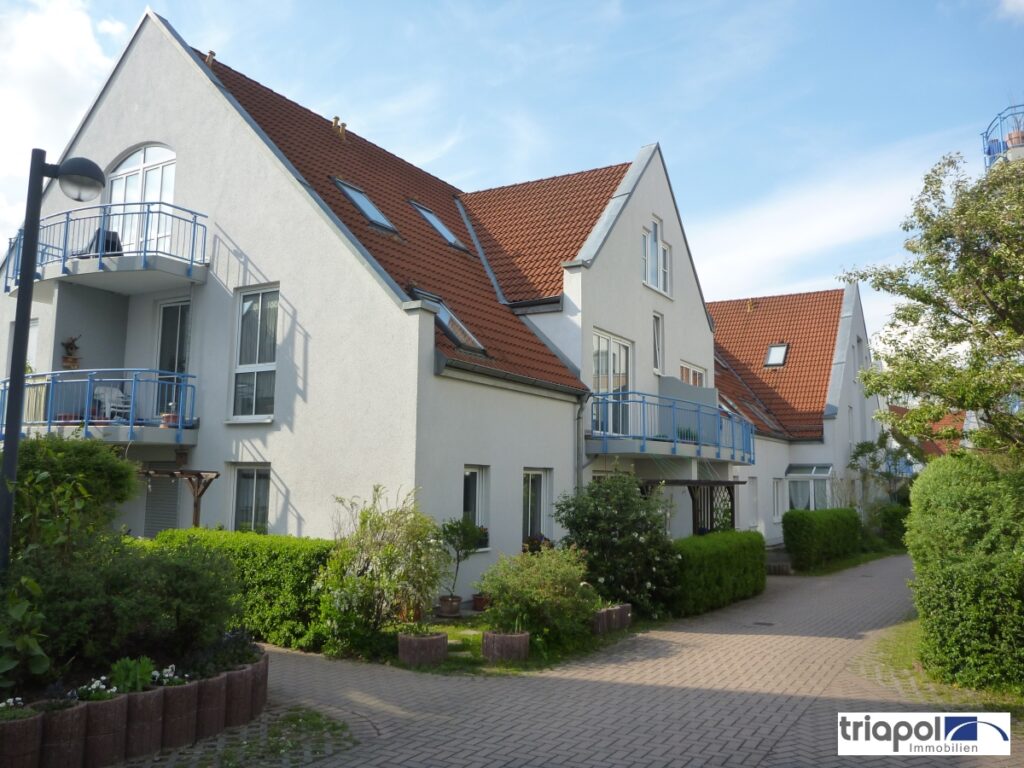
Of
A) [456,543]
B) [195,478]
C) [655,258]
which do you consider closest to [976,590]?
[456,543]

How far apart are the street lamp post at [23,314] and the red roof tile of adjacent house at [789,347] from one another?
25637 millimetres

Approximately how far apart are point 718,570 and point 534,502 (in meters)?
3.43

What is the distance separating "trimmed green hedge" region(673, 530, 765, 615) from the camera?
13.5 metres

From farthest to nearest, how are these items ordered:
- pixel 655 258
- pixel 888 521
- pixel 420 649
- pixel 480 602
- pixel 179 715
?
pixel 888 521 < pixel 655 258 < pixel 480 602 < pixel 420 649 < pixel 179 715

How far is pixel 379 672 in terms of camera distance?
926 cm

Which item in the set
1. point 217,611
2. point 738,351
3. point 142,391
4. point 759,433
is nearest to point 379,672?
point 217,611

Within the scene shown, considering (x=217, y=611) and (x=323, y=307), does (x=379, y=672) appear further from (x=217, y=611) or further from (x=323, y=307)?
(x=323, y=307)

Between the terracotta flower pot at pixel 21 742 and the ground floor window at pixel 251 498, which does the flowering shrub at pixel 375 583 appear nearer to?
the ground floor window at pixel 251 498

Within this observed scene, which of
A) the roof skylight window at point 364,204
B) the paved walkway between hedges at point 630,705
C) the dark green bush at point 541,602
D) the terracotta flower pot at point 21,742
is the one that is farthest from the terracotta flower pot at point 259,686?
the roof skylight window at point 364,204

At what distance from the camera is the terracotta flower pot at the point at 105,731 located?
582cm

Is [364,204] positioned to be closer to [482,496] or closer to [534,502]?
[482,496]

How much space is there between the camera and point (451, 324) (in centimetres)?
1391

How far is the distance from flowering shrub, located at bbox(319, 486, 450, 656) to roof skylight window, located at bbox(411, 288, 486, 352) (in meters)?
3.99

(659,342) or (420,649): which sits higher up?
(659,342)
